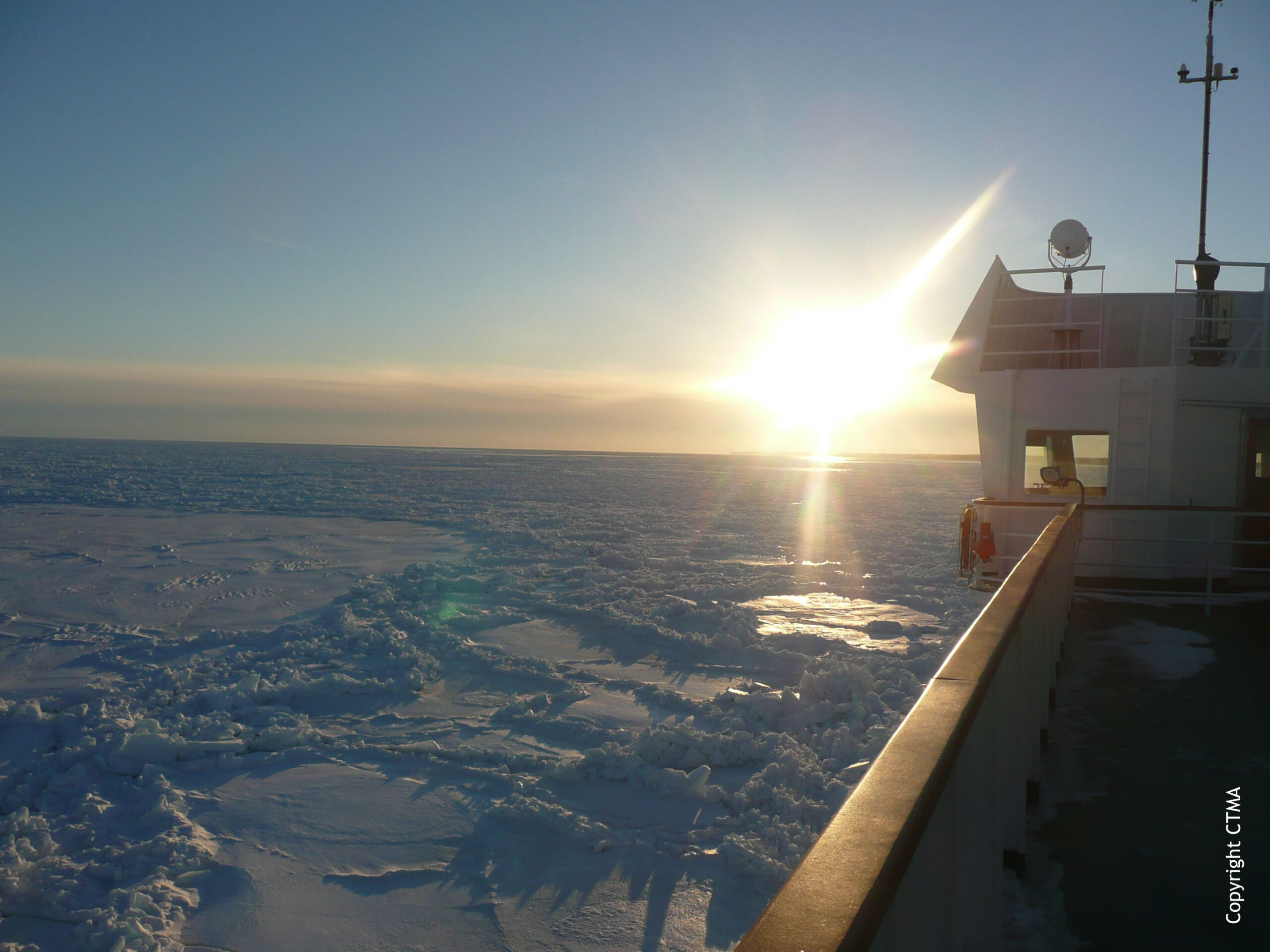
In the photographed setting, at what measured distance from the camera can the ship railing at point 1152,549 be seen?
33.6 ft

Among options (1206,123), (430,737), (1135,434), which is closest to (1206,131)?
(1206,123)

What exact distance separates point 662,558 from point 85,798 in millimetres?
14888

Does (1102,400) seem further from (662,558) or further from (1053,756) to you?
(662,558)

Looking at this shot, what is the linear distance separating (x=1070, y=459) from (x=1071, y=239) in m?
3.98

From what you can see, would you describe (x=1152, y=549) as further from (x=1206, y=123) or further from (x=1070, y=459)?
(x=1206, y=123)

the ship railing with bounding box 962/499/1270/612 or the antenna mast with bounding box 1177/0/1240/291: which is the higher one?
the antenna mast with bounding box 1177/0/1240/291

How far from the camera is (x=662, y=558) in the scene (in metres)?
20.5

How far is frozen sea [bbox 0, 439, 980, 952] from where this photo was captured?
529 centimetres

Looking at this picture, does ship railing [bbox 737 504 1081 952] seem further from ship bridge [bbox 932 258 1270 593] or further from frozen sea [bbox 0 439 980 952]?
ship bridge [bbox 932 258 1270 593]

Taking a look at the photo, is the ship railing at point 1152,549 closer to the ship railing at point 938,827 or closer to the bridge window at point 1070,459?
the bridge window at point 1070,459

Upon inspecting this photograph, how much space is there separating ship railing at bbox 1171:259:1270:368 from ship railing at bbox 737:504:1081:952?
9505 mm

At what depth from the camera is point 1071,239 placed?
1262cm

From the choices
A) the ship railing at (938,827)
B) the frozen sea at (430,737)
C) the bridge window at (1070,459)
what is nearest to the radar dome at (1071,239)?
the bridge window at (1070,459)

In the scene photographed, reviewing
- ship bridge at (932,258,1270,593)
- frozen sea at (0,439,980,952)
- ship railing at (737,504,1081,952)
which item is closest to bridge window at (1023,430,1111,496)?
ship bridge at (932,258,1270,593)
